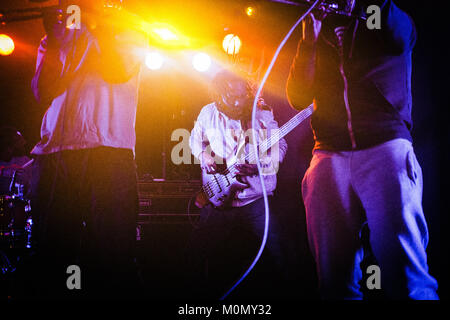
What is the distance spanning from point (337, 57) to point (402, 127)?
1.70 ft

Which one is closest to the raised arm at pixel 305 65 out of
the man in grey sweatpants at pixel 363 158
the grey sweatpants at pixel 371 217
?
the man in grey sweatpants at pixel 363 158

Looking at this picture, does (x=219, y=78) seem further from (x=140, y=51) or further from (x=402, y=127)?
(x=402, y=127)

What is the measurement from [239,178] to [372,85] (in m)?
1.76

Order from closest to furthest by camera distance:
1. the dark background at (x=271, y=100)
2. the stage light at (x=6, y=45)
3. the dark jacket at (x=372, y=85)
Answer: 1. the dark jacket at (x=372, y=85)
2. the dark background at (x=271, y=100)
3. the stage light at (x=6, y=45)

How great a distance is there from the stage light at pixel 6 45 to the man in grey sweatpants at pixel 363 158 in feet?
17.0

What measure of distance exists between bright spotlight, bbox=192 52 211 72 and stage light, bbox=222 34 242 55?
610mm

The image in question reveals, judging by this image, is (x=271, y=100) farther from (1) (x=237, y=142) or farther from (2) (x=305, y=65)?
(2) (x=305, y=65)

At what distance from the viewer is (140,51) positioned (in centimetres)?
178

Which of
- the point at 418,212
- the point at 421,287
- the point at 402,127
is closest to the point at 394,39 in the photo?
the point at 402,127

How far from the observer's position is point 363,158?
56.8 inches

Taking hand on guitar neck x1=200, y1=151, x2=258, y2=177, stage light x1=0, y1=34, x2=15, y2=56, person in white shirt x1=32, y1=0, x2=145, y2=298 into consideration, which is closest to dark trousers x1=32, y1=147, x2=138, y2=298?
person in white shirt x1=32, y1=0, x2=145, y2=298

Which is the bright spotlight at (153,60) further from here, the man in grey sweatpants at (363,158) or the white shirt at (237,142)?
the man in grey sweatpants at (363,158)

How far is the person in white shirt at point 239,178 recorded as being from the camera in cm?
300

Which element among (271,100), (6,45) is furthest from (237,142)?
(6,45)
